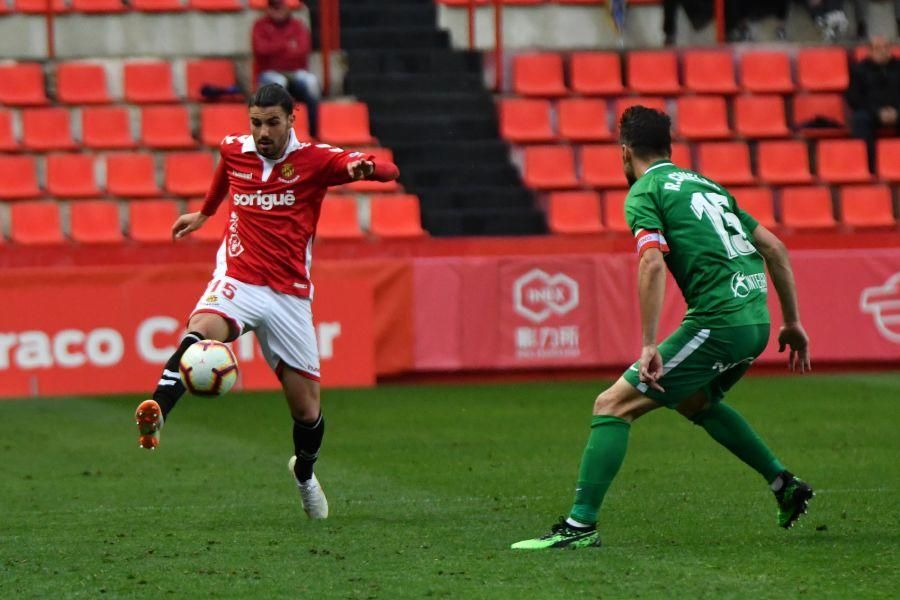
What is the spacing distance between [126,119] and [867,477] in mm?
11193

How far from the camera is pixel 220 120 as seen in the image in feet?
61.9

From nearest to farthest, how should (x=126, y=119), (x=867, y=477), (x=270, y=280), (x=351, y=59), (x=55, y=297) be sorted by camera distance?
1. (x=270, y=280)
2. (x=867, y=477)
3. (x=55, y=297)
4. (x=126, y=119)
5. (x=351, y=59)

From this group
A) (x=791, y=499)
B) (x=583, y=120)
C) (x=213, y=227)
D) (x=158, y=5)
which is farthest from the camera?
(x=158, y=5)

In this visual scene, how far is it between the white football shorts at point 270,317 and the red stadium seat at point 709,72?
12835 millimetres

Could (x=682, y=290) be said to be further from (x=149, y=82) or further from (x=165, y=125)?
(x=149, y=82)

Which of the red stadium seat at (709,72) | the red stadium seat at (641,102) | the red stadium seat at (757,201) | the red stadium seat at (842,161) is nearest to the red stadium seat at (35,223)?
the red stadium seat at (641,102)

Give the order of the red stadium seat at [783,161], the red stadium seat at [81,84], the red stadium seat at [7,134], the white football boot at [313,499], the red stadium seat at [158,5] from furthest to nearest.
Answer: the red stadium seat at [158,5]
the red stadium seat at [783,161]
the red stadium seat at [81,84]
the red stadium seat at [7,134]
the white football boot at [313,499]

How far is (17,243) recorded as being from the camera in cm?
1723

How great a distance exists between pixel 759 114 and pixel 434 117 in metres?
3.81

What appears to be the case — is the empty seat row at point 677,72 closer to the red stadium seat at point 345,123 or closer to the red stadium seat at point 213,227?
the red stadium seat at point 345,123

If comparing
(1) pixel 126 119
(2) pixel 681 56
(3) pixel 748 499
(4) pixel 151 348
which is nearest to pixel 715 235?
(3) pixel 748 499

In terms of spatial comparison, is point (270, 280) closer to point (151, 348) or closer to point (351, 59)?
point (151, 348)

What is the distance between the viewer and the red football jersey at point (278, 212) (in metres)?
8.34

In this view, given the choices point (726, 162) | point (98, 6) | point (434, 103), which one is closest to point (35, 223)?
point (98, 6)
